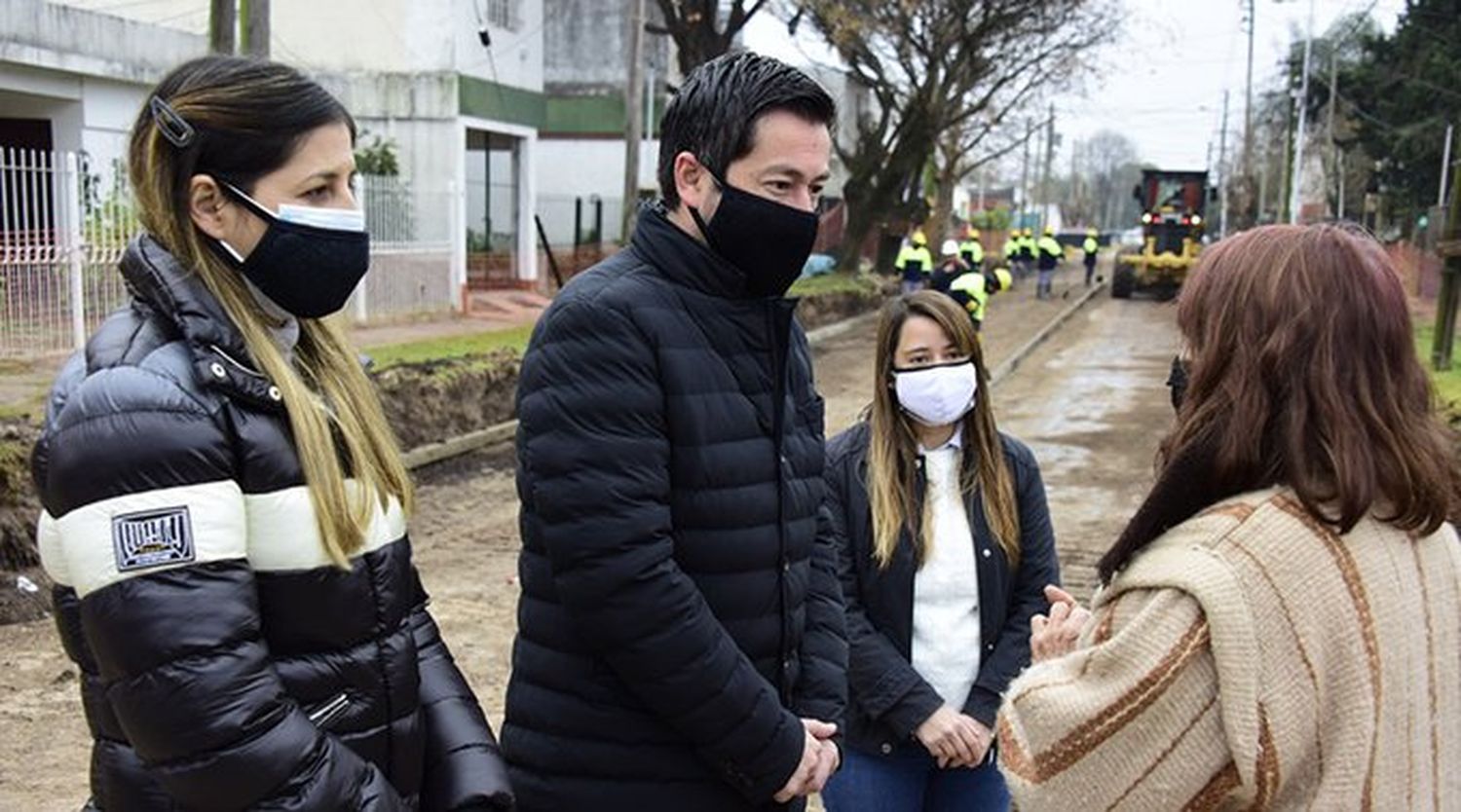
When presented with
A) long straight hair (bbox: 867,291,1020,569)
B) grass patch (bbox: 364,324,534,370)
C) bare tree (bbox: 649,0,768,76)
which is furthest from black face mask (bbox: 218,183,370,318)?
bare tree (bbox: 649,0,768,76)

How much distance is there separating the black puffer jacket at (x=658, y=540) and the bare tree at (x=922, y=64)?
26.5 m

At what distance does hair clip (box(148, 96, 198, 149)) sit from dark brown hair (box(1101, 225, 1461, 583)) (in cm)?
148

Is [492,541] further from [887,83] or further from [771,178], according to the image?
[887,83]

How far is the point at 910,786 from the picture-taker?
10.5ft

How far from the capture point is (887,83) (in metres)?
33.6

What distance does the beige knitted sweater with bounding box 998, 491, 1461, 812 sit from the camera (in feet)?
5.46

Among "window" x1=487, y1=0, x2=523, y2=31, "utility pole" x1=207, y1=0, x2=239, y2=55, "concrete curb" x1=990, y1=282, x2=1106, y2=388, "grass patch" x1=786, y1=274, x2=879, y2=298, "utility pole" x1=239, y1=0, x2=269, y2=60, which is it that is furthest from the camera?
"grass patch" x1=786, y1=274, x2=879, y2=298

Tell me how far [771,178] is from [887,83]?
3244 cm

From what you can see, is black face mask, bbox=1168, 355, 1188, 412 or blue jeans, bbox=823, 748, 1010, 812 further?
blue jeans, bbox=823, 748, 1010, 812

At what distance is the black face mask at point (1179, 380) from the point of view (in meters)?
2.01

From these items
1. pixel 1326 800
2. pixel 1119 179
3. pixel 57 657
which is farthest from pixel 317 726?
pixel 1119 179

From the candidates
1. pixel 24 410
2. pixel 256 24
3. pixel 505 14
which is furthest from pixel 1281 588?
pixel 505 14

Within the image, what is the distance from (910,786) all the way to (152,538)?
2.03 meters

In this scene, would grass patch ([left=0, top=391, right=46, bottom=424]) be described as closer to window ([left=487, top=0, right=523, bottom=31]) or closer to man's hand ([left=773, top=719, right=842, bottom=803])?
man's hand ([left=773, top=719, right=842, bottom=803])
